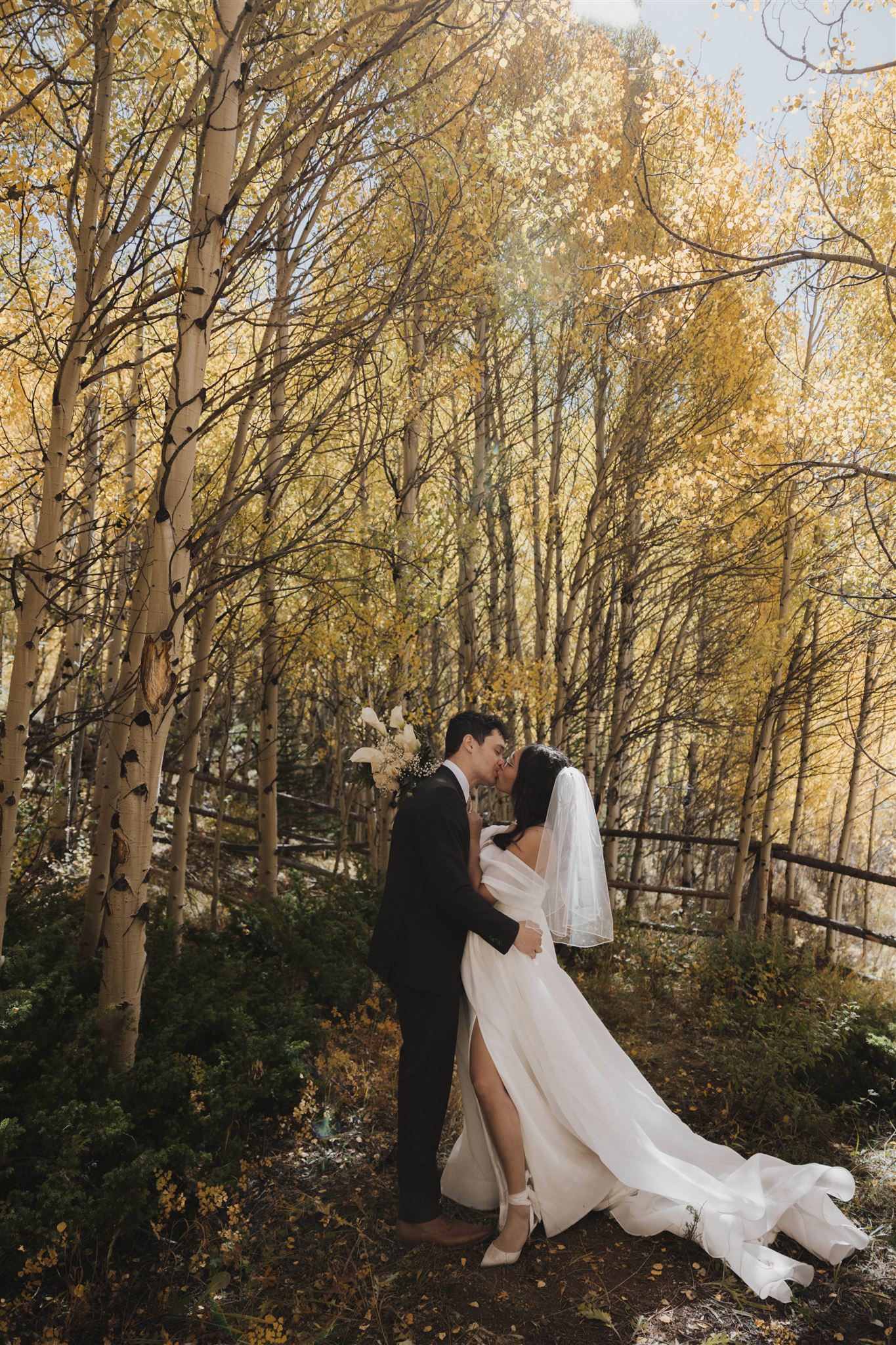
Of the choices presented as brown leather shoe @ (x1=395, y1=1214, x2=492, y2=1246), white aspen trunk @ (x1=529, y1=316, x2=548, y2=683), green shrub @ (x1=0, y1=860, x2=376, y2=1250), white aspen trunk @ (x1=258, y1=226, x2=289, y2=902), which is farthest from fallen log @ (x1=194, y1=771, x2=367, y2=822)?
brown leather shoe @ (x1=395, y1=1214, x2=492, y2=1246)

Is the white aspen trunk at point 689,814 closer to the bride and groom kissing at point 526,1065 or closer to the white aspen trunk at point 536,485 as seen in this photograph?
the white aspen trunk at point 536,485

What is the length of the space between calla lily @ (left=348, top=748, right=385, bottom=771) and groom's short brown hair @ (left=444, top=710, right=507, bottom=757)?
0.69m

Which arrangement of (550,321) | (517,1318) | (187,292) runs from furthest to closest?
(550,321) < (187,292) < (517,1318)

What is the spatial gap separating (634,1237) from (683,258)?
4397 millimetres

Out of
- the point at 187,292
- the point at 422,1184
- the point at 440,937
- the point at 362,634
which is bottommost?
the point at 422,1184

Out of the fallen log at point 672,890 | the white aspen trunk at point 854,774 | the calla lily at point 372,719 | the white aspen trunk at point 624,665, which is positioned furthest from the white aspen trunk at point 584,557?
the white aspen trunk at point 854,774

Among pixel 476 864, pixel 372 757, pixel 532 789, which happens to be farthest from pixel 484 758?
pixel 372 757

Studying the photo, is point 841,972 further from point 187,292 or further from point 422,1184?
point 187,292

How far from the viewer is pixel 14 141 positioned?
3.76m

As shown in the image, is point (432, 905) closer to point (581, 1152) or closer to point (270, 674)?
point (581, 1152)

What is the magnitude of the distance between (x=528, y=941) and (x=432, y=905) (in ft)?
1.30

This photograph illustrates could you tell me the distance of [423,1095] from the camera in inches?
127

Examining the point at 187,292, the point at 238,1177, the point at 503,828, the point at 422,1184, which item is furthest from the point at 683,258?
the point at 238,1177

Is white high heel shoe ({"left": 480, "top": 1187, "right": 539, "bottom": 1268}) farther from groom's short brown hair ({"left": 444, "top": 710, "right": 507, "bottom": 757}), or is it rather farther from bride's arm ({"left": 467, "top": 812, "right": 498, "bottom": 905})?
groom's short brown hair ({"left": 444, "top": 710, "right": 507, "bottom": 757})
